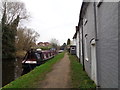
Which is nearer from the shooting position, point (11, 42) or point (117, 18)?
point (117, 18)

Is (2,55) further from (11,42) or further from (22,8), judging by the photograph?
(22,8)

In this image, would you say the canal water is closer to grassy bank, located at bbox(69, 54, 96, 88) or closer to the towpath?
the towpath

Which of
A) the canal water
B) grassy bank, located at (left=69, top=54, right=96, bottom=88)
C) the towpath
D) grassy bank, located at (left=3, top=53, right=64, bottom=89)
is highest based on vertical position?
grassy bank, located at (left=69, top=54, right=96, bottom=88)

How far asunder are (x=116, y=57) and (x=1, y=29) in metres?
28.4

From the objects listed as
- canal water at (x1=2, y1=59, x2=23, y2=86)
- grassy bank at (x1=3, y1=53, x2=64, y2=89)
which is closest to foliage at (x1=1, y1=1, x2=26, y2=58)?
canal water at (x1=2, y1=59, x2=23, y2=86)

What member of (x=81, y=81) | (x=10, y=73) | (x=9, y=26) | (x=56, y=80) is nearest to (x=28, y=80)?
(x=56, y=80)

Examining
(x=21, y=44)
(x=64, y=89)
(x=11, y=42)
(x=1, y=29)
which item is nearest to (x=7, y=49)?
(x=11, y=42)

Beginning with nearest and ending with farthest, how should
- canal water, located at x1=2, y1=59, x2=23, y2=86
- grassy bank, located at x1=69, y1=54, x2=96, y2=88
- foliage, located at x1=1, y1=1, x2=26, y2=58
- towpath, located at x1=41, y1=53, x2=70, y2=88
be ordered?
grassy bank, located at x1=69, y1=54, x2=96, y2=88 → towpath, located at x1=41, y1=53, x2=70, y2=88 → canal water, located at x1=2, y1=59, x2=23, y2=86 → foliage, located at x1=1, y1=1, x2=26, y2=58

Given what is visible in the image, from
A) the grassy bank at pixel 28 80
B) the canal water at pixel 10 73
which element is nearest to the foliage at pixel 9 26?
the canal water at pixel 10 73

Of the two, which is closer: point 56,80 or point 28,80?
point 56,80

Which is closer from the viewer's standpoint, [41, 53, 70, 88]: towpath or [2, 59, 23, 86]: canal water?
[41, 53, 70, 88]: towpath

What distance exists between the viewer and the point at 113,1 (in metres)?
3.80

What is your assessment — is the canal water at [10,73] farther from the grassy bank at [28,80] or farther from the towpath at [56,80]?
the towpath at [56,80]

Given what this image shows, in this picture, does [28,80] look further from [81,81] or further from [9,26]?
[9,26]
